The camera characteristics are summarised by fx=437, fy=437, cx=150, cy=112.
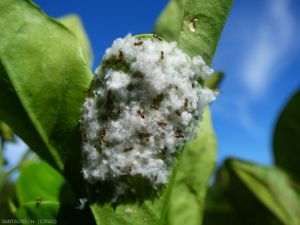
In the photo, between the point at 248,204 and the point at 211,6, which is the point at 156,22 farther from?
the point at 248,204

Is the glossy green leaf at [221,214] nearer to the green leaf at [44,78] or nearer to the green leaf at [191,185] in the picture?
the green leaf at [191,185]

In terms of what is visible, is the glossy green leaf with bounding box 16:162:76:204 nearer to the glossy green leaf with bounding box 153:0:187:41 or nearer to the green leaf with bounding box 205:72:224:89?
the glossy green leaf with bounding box 153:0:187:41

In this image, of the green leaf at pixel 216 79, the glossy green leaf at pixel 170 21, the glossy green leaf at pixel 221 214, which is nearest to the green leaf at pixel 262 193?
the glossy green leaf at pixel 221 214

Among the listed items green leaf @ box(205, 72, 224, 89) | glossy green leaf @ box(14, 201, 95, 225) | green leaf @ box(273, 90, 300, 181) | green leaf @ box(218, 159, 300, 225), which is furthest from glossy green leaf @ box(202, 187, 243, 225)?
glossy green leaf @ box(14, 201, 95, 225)

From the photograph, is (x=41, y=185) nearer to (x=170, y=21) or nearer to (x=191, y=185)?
(x=191, y=185)

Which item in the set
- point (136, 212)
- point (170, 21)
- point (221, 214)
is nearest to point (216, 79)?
point (170, 21)
